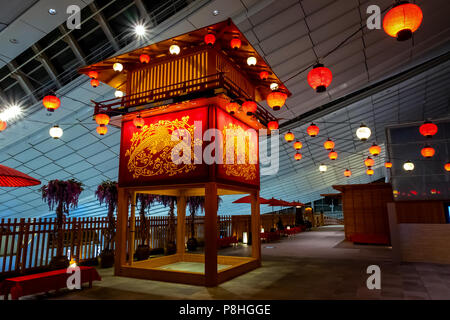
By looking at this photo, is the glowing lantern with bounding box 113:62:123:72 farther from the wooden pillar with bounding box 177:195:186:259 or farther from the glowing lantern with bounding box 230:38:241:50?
the wooden pillar with bounding box 177:195:186:259

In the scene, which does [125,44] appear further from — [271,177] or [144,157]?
[271,177]

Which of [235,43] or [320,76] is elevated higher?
[235,43]

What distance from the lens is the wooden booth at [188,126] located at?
6.60 m

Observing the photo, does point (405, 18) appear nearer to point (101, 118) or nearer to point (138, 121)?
point (138, 121)

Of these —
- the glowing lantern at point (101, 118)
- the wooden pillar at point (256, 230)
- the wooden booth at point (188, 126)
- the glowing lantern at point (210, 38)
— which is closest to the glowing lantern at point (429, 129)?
the wooden booth at point (188, 126)

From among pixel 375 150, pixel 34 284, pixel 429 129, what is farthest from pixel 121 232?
pixel 429 129

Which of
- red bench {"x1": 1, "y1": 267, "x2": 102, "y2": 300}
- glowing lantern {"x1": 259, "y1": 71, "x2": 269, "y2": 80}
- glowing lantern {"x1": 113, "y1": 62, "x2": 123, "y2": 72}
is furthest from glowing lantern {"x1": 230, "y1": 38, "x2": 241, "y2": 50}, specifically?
red bench {"x1": 1, "y1": 267, "x2": 102, "y2": 300}

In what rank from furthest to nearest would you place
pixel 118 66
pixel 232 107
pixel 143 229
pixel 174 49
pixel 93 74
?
pixel 143 229
pixel 93 74
pixel 118 66
pixel 174 49
pixel 232 107

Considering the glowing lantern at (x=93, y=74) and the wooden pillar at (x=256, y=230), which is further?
the wooden pillar at (x=256, y=230)

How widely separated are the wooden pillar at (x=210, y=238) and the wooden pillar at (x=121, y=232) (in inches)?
100

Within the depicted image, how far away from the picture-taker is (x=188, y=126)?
6.99m

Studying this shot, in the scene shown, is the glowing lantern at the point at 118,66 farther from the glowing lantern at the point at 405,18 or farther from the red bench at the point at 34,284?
the glowing lantern at the point at 405,18

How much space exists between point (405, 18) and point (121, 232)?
7.68 m

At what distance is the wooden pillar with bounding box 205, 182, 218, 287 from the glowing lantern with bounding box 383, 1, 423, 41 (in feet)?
14.9
